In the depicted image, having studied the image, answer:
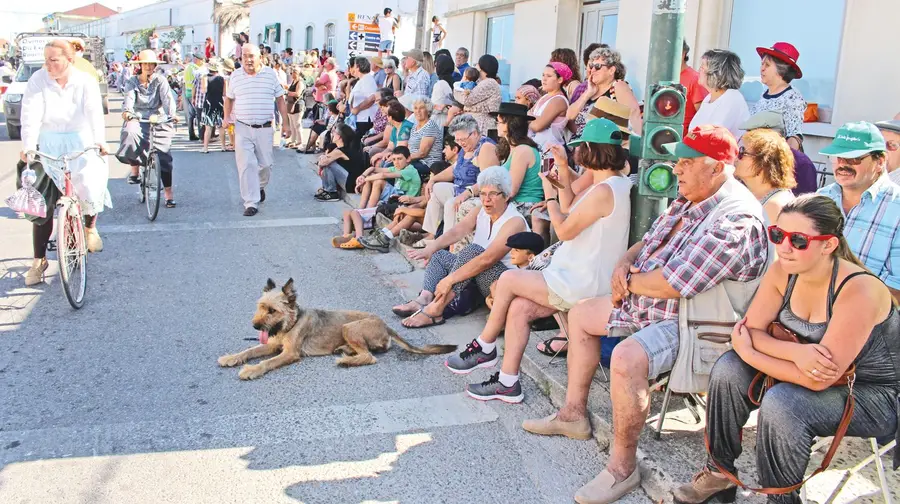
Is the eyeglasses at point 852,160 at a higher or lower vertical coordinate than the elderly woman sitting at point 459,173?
higher

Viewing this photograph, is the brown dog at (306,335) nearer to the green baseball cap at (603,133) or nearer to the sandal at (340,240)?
the green baseball cap at (603,133)

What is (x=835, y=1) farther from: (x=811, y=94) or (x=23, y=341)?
(x=23, y=341)

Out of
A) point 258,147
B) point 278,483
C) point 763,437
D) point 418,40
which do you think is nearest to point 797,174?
point 763,437

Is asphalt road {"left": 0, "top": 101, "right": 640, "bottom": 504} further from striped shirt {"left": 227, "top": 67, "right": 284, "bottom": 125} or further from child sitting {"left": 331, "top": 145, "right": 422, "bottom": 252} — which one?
striped shirt {"left": 227, "top": 67, "right": 284, "bottom": 125}

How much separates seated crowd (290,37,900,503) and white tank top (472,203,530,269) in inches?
0.7

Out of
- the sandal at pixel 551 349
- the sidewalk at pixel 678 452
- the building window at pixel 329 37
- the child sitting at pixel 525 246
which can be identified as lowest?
the sidewalk at pixel 678 452

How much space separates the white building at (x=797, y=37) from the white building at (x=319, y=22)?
11246 millimetres

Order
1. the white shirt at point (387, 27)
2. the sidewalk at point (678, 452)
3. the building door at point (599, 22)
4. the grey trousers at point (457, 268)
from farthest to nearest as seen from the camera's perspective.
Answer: the white shirt at point (387, 27)
the building door at point (599, 22)
the grey trousers at point (457, 268)
the sidewalk at point (678, 452)

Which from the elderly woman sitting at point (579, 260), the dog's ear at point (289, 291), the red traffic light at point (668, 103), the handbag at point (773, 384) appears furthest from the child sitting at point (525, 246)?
the handbag at point (773, 384)

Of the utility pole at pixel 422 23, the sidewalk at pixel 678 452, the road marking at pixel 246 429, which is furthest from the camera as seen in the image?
the utility pole at pixel 422 23

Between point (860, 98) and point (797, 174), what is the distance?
2.14 meters

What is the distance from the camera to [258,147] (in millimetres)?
10391

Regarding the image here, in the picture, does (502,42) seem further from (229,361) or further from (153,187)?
(229,361)

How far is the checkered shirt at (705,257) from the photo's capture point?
11.5 ft
